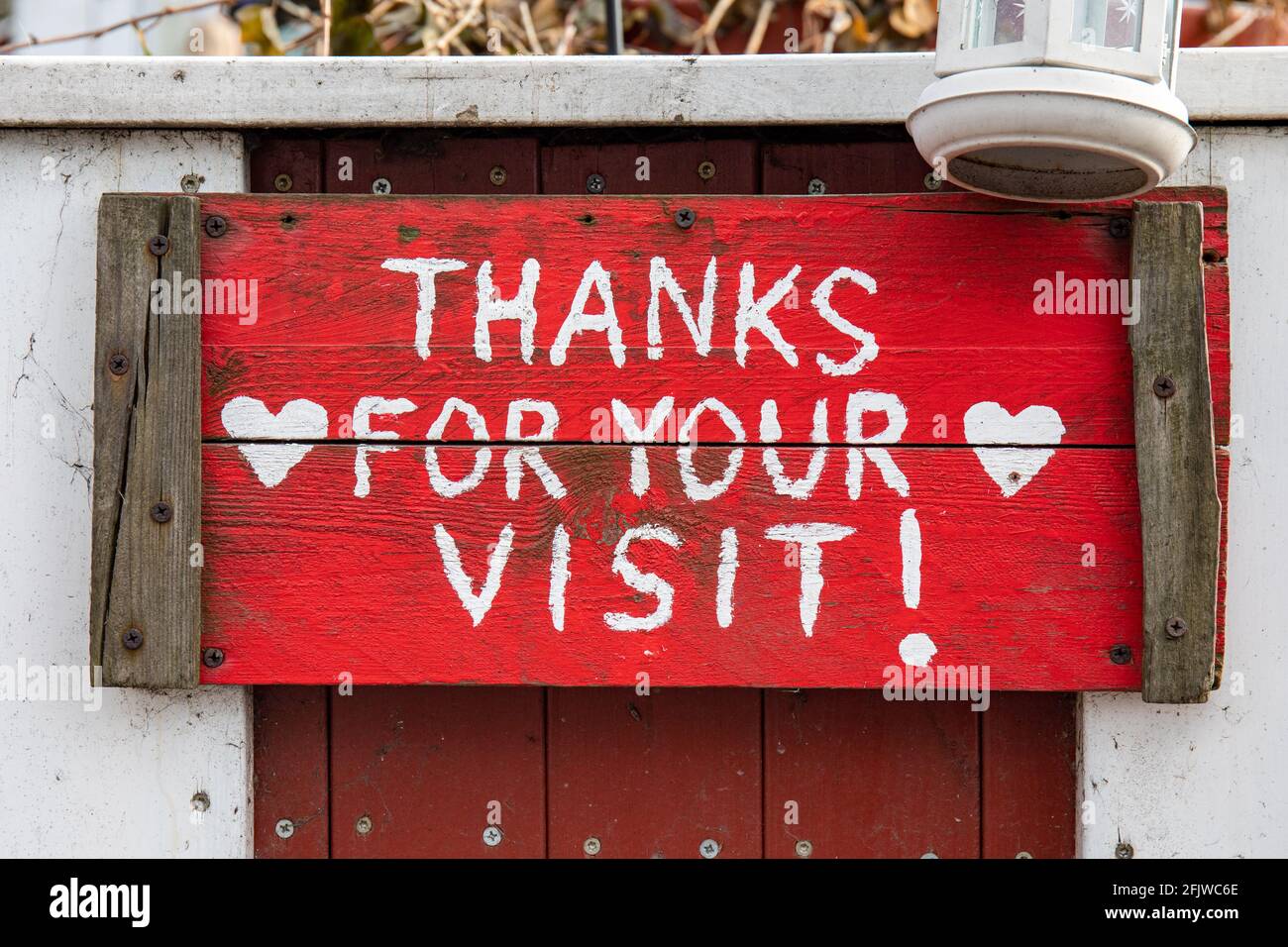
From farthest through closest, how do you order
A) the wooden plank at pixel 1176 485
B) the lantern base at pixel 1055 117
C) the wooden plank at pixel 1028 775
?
the wooden plank at pixel 1028 775 < the wooden plank at pixel 1176 485 < the lantern base at pixel 1055 117

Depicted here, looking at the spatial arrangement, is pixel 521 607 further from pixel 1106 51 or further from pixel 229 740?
pixel 1106 51

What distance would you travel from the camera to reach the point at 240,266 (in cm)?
177

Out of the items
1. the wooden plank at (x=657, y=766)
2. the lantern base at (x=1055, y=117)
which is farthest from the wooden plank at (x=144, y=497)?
the lantern base at (x=1055, y=117)

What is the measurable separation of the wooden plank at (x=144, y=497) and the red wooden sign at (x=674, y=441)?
0.12 ft

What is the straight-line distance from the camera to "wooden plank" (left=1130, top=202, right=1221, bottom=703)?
5.58ft

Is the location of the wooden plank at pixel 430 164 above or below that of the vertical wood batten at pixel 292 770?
above

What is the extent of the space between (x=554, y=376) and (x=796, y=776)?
0.73 metres

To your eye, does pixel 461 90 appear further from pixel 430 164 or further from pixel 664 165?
pixel 664 165

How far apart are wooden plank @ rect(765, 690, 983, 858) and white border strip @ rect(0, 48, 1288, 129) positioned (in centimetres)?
91

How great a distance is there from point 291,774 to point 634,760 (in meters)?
0.54

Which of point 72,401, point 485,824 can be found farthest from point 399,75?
point 485,824

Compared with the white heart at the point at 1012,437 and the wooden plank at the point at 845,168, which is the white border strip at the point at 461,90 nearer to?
the wooden plank at the point at 845,168

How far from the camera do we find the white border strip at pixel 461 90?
180 centimetres

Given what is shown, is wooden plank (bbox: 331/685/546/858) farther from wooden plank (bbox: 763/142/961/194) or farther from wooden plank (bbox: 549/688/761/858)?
wooden plank (bbox: 763/142/961/194)
